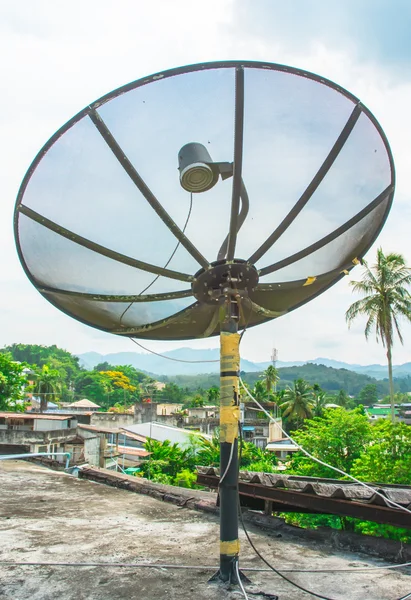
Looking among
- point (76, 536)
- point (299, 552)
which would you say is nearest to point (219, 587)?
point (299, 552)

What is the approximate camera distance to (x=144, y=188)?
13.3 ft


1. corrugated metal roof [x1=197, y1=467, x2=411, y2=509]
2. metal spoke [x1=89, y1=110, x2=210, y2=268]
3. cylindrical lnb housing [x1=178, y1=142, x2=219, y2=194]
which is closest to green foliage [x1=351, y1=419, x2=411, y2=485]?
corrugated metal roof [x1=197, y1=467, x2=411, y2=509]

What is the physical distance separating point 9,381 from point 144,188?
109 feet

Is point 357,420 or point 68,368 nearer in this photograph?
point 357,420

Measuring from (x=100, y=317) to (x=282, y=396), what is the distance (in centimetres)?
5588

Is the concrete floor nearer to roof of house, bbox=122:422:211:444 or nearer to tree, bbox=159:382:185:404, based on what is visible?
roof of house, bbox=122:422:211:444

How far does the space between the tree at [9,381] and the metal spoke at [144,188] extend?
32.6 meters

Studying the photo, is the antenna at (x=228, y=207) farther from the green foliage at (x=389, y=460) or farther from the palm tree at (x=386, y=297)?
the palm tree at (x=386, y=297)

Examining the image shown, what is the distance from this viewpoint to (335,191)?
4.30 meters

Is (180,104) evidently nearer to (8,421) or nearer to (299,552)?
(299,552)

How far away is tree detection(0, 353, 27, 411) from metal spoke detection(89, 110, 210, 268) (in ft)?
107

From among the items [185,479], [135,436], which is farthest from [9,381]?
[185,479]

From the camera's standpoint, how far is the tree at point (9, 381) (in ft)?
110

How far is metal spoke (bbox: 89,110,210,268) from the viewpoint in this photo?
12.4 feet
